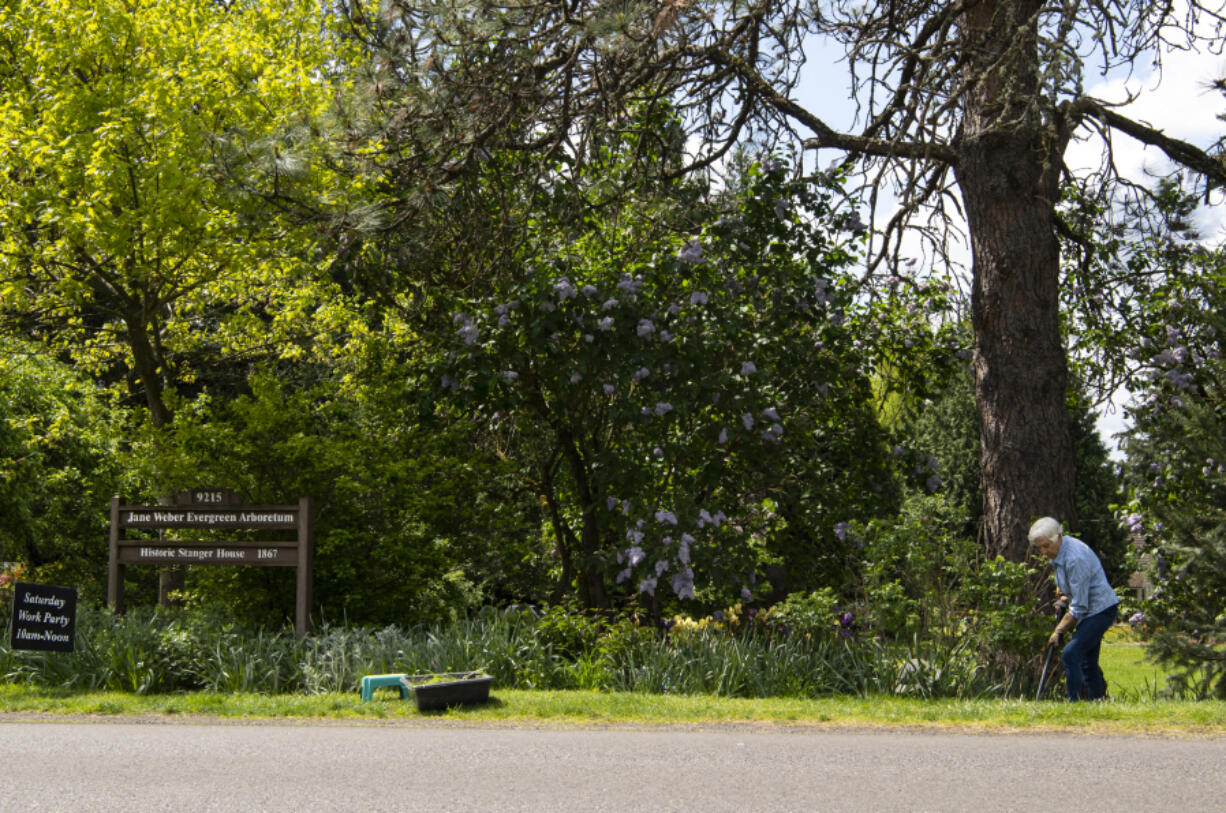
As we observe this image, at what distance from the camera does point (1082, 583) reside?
29.3 ft

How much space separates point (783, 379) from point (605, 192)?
3.01 metres

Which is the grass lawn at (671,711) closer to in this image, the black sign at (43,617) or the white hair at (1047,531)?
the black sign at (43,617)

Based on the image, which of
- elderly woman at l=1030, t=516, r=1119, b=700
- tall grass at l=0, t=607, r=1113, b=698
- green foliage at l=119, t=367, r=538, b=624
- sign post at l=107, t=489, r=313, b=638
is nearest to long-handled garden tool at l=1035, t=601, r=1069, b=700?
elderly woman at l=1030, t=516, r=1119, b=700

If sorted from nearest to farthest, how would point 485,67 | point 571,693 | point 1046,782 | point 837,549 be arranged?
point 1046,782
point 571,693
point 485,67
point 837,549

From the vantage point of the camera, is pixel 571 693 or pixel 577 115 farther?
pixel 577 115

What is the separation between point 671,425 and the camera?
12.3m

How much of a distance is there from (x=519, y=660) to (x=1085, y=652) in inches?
191

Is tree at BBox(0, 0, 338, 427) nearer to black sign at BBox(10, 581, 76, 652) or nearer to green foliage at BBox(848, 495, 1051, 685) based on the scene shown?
black sign at BBox(10, 581, 76, 652)

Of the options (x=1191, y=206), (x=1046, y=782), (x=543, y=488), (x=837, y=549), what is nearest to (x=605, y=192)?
(x=543, y=488)

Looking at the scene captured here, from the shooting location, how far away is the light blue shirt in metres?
8.93

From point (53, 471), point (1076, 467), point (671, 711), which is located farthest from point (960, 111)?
point (1076, 467)

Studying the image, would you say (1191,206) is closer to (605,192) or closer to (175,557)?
(605,192)

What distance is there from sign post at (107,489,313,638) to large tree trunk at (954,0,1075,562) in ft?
22.6

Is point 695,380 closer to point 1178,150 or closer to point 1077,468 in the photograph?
point 1178,150
